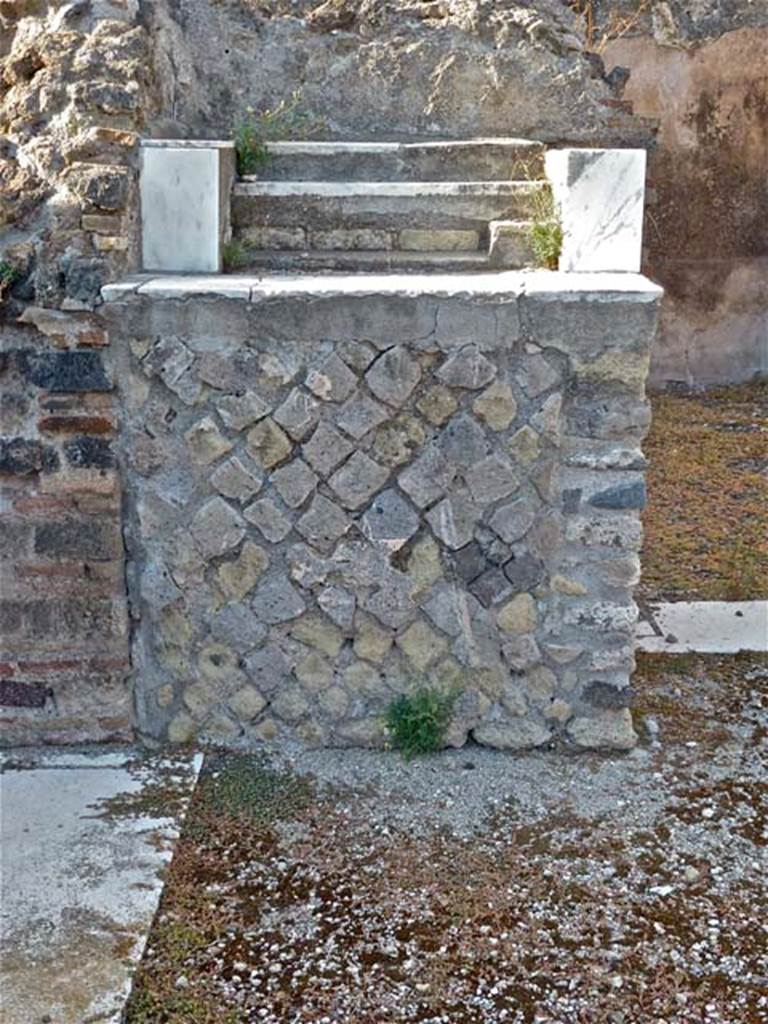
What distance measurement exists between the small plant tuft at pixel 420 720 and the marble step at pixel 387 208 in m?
1.44

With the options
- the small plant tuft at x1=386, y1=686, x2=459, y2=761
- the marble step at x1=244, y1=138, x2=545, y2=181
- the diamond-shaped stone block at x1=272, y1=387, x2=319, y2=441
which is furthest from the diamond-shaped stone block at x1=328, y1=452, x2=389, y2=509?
the marble step at x1=244, y1=138, x2=545, y2=181

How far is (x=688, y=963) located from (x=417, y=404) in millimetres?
1537

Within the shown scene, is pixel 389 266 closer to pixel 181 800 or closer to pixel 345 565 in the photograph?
pixel 345 565

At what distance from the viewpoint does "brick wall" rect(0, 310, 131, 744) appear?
3.28m

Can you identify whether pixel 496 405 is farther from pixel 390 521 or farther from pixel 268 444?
pixel 268 444

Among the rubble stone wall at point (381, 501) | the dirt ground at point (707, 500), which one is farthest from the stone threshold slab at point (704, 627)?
the rubble stone wall at point (381, 501)

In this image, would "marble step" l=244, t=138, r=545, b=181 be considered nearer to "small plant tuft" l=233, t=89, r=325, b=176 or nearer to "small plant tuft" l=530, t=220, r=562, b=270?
"small plant tuft" l=233, t=89, r=325, b=176

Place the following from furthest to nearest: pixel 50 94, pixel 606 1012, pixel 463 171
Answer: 1. pixel 463 171
2. pixel 50 94
3. pixel 606 1012

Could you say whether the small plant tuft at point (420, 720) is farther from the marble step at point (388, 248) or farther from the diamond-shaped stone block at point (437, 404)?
the marble step at point (388, 248)

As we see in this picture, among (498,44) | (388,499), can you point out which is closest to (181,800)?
(388,499)

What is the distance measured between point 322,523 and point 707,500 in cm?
309

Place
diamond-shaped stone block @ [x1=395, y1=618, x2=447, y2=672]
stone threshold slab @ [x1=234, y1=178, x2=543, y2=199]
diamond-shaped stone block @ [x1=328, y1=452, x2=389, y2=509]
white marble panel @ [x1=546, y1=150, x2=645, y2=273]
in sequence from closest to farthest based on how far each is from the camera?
diamond-shaped stone block @ [x1=328, y1=452, x2=389, y2=509], diamond-shaped stone block @ [x1=395, y1=618, x2=447, y2=672], white marble panel @ [x1=546, y1=150, x2=645, y2=273], stone threshold slab @ [x1=234, y1=178, x2=543, y2=199]

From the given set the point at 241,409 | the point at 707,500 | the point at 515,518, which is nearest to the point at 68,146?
the point at 241,409

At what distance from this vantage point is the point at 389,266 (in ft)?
12.5
